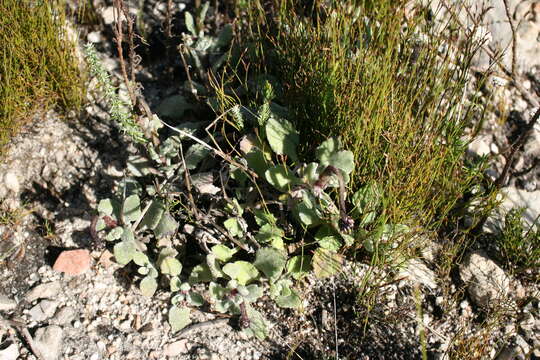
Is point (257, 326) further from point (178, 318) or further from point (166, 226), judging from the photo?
point (166, 226)

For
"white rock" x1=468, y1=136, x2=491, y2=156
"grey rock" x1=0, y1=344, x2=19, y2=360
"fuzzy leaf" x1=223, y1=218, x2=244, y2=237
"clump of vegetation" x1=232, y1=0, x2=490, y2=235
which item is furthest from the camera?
"white rock" x1=468, y1=136, x2=491, y2=156

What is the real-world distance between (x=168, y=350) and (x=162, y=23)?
1.66 metres

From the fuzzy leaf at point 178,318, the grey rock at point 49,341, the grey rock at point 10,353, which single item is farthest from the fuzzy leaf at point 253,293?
the grey rock at point 10,353

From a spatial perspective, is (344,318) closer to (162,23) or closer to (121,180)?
(121,180)

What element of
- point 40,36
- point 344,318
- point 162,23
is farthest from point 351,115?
point 40,36

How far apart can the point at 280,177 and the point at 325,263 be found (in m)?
0.41

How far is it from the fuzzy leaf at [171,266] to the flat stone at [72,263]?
343 mm

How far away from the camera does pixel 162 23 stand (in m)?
2.85

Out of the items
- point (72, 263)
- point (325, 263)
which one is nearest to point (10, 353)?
point (72, 263)

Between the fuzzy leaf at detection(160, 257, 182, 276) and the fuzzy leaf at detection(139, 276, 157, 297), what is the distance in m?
0.07

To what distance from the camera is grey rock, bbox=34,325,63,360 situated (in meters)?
2.04

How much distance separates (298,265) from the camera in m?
2.26

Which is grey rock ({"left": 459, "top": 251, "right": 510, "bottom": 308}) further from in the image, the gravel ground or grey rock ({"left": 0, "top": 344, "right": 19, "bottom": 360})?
grey rock ({"left": 0, "top": 344, "right": 19, "bottom": 360})

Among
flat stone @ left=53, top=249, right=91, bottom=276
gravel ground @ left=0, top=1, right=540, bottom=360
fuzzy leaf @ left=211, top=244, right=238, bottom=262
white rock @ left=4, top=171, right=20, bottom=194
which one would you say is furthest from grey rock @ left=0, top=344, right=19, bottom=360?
fuzzy leaf @ left=211, top=244, right=238, bottom=262
